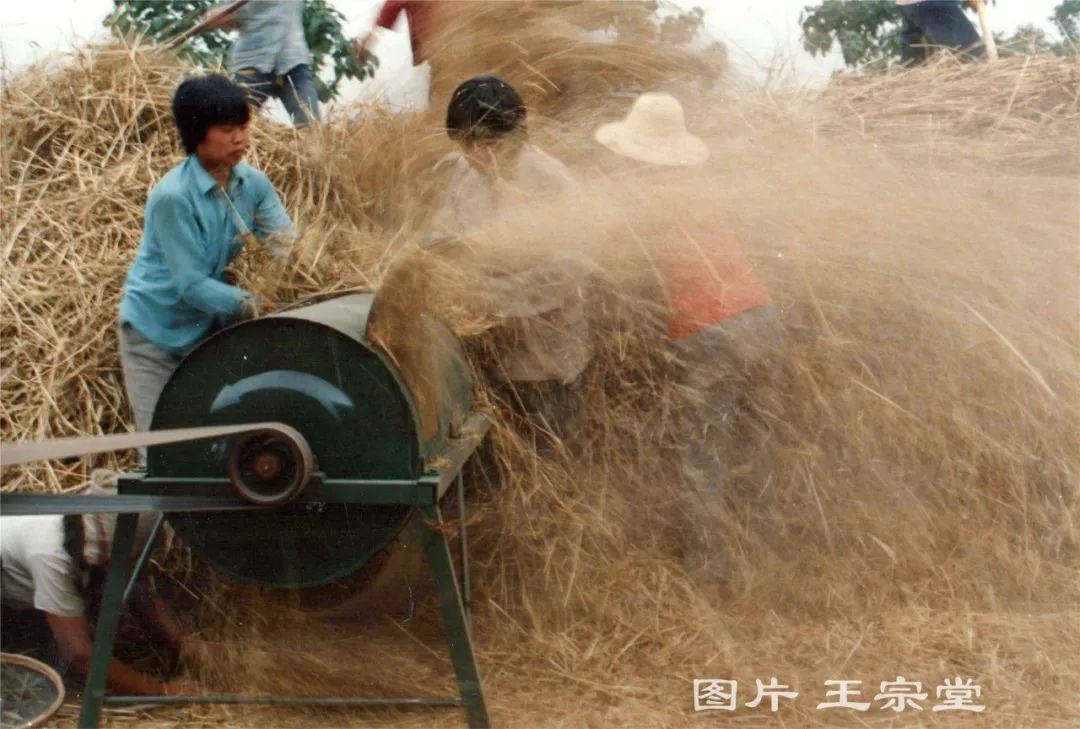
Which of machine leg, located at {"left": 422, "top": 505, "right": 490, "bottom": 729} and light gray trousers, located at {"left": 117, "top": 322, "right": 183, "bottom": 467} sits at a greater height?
light gray trousers, located at {"left": 117, "top": 322, "right": 183, "bottom": 467}

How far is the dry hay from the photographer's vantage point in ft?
10.1

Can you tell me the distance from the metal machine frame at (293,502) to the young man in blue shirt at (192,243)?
17.6 inches

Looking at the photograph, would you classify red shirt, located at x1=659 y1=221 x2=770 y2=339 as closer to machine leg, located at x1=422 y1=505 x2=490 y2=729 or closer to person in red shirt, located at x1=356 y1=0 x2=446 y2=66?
machine leg, located at x1=422 y1=505 x2=490 y2=729

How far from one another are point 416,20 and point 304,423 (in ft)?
6.22

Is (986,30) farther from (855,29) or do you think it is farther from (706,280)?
(706,280)

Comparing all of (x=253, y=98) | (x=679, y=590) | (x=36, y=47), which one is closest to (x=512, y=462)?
(x=679, y=590)

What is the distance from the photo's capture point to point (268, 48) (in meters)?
4.04

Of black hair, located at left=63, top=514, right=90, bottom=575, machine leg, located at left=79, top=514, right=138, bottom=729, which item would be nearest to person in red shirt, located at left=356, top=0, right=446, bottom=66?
black hair, located at left=63, top=514, right=90, bottom=575

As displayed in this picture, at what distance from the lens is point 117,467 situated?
3156 millimetres

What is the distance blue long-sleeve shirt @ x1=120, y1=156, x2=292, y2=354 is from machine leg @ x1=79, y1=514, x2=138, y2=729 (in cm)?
56

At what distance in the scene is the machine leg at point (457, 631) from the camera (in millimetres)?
2504

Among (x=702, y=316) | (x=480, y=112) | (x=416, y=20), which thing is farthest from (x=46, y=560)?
(x=416, y=20)

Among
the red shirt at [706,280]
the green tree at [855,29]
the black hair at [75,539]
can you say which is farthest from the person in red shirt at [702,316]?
the black hair at [75,539]

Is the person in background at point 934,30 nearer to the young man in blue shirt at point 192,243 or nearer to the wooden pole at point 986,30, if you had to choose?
the wooden pole at point 986,30
